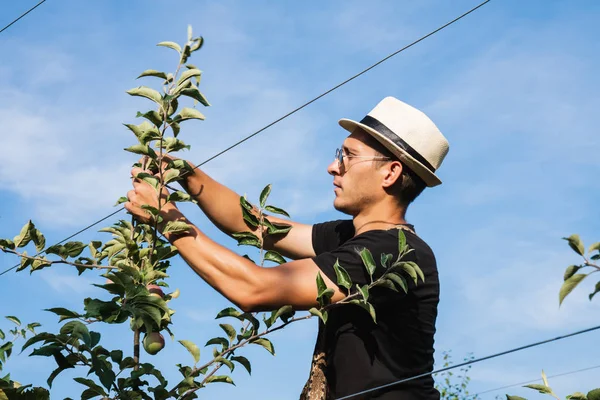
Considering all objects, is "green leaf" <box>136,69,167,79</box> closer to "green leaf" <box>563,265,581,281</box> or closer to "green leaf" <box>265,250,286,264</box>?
"green leaf" <box>265,250,286,264</box>

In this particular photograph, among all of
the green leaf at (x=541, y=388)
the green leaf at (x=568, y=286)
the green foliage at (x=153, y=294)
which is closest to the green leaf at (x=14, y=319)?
the green foliage at (x=153, y=294)

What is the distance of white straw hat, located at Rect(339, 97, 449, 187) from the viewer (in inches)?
124

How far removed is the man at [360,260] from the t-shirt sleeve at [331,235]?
0.20 m

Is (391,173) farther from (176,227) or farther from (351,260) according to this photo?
(176,227)

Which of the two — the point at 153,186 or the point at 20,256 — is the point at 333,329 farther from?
the point at 20,256

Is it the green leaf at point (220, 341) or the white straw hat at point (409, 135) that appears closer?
the green leaf at point (220, 341)

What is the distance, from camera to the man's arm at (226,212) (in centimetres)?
330

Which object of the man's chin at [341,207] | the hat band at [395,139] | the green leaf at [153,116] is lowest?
the green leaf at [153,116]

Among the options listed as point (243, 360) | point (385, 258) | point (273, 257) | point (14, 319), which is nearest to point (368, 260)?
point (385, 258)

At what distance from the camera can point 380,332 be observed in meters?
2.78

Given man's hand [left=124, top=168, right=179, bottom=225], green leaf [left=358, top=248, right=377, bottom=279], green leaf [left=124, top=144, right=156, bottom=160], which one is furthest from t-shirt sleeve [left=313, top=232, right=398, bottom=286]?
green leaf [left=124, top=144, right=156, bottom=160]

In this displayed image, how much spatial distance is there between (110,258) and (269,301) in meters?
0.65

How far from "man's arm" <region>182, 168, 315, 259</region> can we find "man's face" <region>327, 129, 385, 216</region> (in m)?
0.37

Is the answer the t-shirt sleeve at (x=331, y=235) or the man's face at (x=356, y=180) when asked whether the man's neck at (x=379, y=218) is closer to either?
the man's face at (x=356, y=180)
